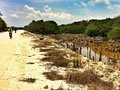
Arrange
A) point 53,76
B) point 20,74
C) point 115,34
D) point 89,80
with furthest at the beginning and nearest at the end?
1. point 115,34
2. point 20,74
3. point 53,76
4. point 89,80

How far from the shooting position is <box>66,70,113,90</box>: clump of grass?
797 inches

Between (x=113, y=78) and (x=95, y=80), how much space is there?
2.79m

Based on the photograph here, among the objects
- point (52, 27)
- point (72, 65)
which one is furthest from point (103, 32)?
point (72, 65)

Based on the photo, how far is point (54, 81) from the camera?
21.7m

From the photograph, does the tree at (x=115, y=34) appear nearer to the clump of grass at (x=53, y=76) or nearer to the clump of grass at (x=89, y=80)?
the clump of grass at (x=53, y=76)

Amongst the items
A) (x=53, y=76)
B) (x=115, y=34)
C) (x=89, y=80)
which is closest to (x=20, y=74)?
(x=53, y=76)

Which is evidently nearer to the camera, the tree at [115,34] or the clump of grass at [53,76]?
the clump of grass at [53,76]

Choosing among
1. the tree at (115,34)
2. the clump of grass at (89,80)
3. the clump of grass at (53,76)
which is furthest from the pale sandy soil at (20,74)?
the tree at (115,34)

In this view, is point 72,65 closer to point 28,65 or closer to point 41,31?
point 28,65

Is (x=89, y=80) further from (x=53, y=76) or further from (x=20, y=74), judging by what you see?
(x=20, y=74)

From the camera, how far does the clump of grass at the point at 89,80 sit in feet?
66.5

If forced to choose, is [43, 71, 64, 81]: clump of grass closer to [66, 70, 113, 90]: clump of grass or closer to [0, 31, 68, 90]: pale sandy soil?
[0, 31, 68, 90]: pale sandy soil

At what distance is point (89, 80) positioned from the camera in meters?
21.8

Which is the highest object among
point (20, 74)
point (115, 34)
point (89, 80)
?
point (20, 74)
